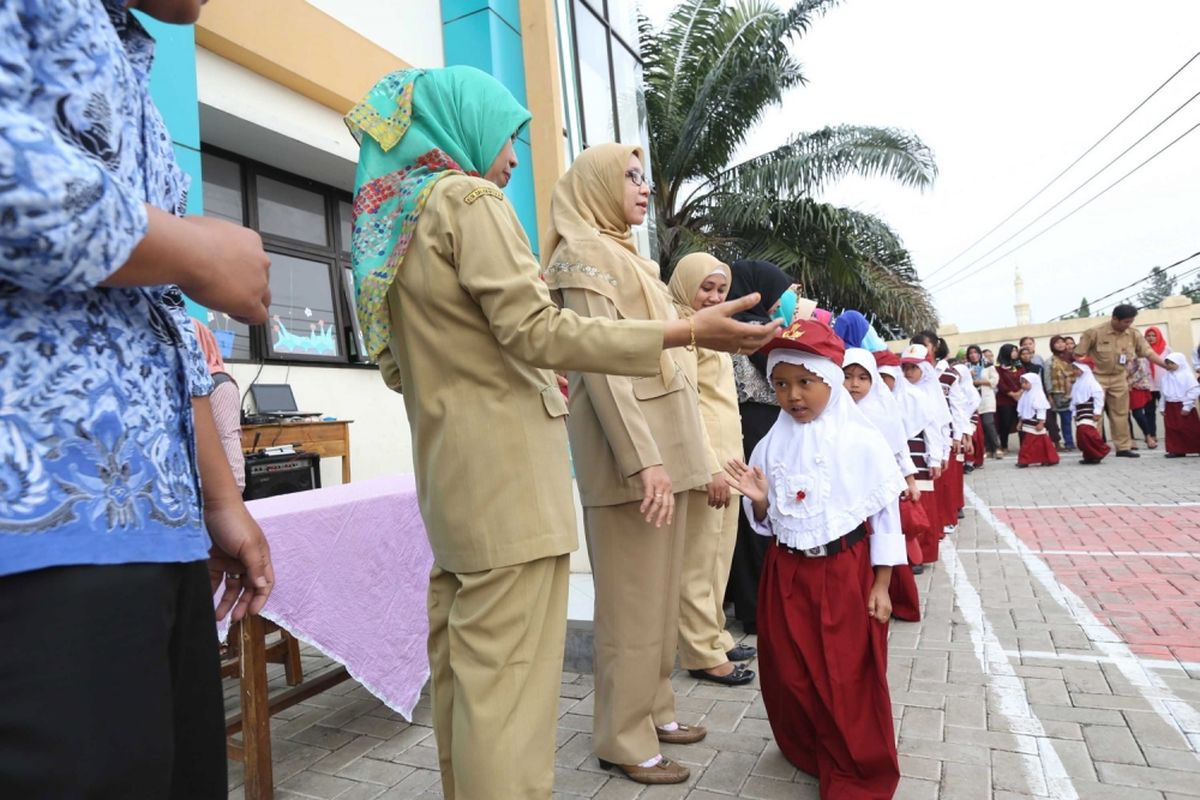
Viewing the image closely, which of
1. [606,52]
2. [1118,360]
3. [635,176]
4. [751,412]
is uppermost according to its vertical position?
[606,52]

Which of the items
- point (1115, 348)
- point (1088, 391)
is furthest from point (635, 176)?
point (1115, 348)

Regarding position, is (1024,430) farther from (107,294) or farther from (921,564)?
(107,294)

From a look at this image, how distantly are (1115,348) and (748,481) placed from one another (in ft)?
37.1

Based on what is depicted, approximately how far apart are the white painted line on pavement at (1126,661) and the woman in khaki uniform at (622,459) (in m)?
1.81

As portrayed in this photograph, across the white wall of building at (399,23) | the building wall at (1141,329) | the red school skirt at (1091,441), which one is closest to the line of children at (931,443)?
the white wall of building at (399,23)

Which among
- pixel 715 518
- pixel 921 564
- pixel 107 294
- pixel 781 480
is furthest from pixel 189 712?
pixel 921 564

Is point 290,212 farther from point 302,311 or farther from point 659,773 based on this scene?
point 659,773

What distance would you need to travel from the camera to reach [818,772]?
2.44 m

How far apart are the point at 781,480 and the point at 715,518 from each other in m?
0.87

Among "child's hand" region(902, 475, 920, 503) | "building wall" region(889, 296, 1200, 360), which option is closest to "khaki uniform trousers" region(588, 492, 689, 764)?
"child's hand" region(902, 475, 920, 503)

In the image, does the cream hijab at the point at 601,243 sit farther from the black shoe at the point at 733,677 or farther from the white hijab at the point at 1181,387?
the white hijab at the point at 1181,387

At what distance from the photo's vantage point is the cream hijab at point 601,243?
98.5 inches

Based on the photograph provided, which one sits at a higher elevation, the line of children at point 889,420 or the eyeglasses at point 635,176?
the eyeglasses at point 635,176

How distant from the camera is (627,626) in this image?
247 centimetres
